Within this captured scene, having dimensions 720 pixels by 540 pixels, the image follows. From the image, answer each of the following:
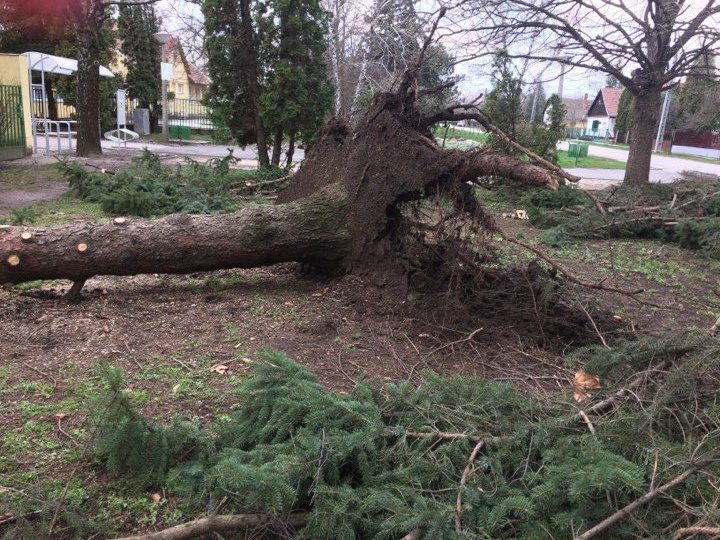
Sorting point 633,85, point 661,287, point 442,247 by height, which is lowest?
point 661,287

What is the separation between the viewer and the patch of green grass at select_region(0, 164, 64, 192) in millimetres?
10797

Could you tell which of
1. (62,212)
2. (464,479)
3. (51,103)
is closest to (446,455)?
(464,479)

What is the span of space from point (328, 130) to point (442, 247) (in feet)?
5.98

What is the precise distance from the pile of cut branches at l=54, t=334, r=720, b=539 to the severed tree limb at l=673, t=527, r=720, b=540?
52 millimetres

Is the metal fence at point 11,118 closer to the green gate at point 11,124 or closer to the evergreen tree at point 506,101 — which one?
the green gate at point 11,124

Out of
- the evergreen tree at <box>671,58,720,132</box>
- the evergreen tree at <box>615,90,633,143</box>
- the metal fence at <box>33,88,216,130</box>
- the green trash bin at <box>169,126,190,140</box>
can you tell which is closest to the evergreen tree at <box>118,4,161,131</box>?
the metal fence at <box>33,88,216,130</box>

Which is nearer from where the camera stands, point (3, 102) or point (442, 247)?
point (442, 247)

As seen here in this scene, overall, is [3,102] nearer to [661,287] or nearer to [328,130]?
[328,130]

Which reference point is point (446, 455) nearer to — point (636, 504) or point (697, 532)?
point (636, 504)

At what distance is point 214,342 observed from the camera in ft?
13.4

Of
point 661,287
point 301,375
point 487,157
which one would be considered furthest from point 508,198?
point 301,375

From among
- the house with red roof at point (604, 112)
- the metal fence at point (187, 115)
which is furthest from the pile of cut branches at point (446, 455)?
the house with red roof at point (604, 112)

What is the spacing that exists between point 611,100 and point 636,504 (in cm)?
7392

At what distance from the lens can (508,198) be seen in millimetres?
12117
